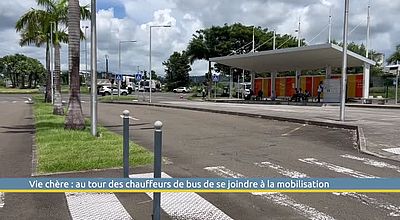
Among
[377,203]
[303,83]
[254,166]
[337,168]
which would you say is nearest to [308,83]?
[303,83]

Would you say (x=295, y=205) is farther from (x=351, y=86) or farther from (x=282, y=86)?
(x=282, y=86)

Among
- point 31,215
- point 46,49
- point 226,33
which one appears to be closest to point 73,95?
point 31,215

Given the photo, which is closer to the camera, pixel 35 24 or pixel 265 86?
pixel 35 24

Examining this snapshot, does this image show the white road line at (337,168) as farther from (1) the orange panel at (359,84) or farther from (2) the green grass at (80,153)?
(1) the orange panel at (359,84)

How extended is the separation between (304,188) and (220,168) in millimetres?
4094

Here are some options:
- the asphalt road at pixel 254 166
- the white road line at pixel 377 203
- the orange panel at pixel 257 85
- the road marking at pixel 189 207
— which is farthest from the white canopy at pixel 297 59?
the road marking at pixel 189 207

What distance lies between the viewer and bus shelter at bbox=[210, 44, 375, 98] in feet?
110

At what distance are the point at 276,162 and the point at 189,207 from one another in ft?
12.2

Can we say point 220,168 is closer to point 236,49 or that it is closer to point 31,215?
point 31,215

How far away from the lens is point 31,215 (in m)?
5.44

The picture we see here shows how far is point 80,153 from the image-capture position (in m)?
9.57

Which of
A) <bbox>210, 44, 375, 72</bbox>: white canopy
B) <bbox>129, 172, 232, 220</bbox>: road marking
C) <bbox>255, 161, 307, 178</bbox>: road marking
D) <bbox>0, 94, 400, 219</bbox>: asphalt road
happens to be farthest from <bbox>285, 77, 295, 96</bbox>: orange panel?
<bbox>129, 172, 232, 220</bbox>: road marking

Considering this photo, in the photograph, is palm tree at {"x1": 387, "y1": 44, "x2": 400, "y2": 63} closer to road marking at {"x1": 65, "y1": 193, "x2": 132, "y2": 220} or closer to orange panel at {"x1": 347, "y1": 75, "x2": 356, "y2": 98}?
orange panel at {"x1": 347, "y1": 75, "x2": 356, "y2": 98}

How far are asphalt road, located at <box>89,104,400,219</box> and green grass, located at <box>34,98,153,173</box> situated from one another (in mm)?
790
